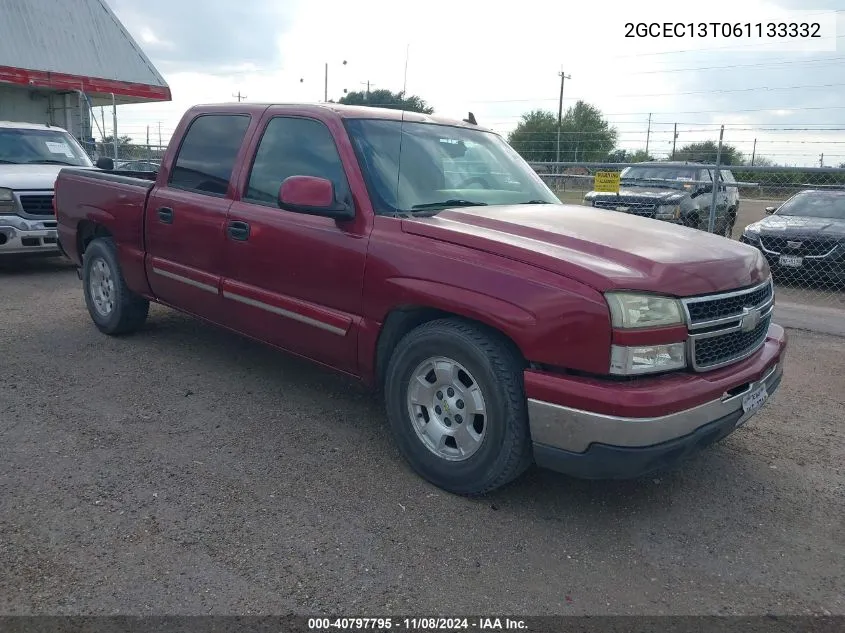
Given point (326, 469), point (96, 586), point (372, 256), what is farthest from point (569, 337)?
point (96, 586)

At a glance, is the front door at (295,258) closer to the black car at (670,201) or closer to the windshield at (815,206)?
the black car at (670,201)

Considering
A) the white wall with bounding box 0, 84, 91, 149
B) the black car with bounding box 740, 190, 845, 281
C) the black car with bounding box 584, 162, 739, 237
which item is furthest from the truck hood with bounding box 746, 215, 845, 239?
the white wall with bounding box 0, 84, 91, 149

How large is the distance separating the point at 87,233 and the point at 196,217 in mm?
1993

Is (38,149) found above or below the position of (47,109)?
below

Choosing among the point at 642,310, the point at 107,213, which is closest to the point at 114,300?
the point at 107,213

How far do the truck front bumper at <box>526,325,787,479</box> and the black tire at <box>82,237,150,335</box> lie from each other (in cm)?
403

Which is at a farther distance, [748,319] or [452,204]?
[452,204]

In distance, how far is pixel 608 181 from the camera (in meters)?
9.18

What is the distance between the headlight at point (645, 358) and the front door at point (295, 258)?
1.45 m

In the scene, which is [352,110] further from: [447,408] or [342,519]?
[342,519]

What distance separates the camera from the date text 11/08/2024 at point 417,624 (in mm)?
2619

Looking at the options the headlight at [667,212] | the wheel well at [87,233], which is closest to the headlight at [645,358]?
the wheel well at [87,233]

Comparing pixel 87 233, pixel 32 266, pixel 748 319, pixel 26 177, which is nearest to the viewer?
pixel 748 319

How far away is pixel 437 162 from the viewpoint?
4355mm
